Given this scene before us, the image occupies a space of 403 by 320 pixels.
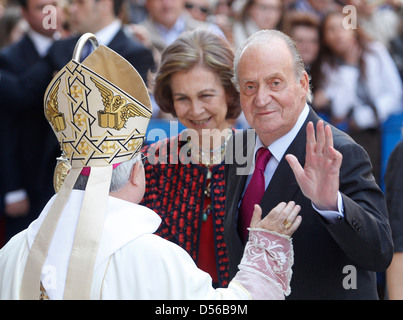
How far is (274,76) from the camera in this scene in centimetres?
333

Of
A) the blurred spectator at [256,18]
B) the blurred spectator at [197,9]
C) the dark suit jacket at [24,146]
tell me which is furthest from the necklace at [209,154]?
the blurred spectator at [197,9]

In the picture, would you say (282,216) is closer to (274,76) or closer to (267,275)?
(267,275)

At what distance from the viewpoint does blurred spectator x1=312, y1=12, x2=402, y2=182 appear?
632 centimetres

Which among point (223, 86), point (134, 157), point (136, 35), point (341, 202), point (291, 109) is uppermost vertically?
point (136, 35)

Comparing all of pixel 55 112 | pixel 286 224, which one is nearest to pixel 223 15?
pixel 55 112

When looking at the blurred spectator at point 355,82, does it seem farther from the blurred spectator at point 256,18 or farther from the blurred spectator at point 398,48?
the blurred spectator at point 256,18

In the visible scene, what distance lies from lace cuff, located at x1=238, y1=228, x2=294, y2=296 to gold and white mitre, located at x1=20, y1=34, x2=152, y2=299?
2.18ft

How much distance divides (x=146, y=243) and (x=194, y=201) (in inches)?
61.5

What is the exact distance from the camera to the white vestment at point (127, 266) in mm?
2676

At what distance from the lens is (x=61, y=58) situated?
578cm

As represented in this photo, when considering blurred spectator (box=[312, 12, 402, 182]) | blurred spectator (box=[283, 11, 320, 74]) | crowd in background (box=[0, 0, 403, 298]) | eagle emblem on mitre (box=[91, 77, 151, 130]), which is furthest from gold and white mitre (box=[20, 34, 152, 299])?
blurred spectator (box=[283, 11, 320, 74])

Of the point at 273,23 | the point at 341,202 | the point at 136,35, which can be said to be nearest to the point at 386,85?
the point at 273,23

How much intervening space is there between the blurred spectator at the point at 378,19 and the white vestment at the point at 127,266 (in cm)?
519

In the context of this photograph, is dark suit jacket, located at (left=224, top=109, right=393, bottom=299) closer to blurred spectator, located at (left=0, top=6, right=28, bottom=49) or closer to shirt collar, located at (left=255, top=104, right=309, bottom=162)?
shirt collar, located at (left=255, top=104, right=309, bottom=162)
